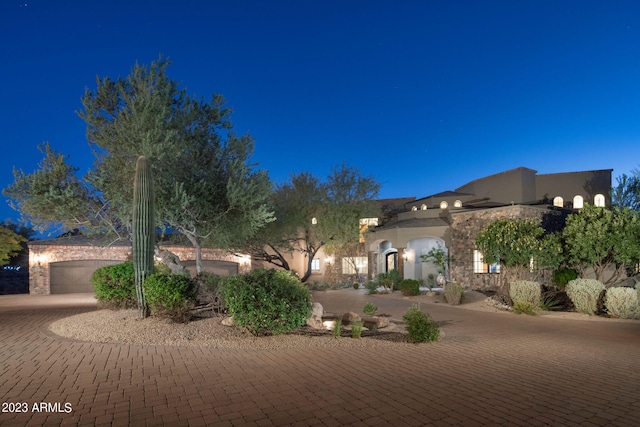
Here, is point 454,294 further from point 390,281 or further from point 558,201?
point 558,201

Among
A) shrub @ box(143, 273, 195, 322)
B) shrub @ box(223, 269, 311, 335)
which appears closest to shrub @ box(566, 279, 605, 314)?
shrub @ box(223, 269, 311, 335)

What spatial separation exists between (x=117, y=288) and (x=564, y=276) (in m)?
16.7

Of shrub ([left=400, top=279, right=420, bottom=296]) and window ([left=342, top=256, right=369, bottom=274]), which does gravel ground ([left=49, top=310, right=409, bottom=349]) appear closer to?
shrub ([left=400, top=279, right=420, bottom=296])

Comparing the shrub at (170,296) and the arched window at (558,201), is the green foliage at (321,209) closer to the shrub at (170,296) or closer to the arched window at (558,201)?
the arched window at (558,201)

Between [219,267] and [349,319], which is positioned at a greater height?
[219,267]

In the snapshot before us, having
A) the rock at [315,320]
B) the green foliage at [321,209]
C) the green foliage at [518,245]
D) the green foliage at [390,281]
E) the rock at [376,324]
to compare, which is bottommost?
the green foliage at [390,281]

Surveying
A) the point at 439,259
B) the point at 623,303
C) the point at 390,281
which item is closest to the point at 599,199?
the point at 439,259

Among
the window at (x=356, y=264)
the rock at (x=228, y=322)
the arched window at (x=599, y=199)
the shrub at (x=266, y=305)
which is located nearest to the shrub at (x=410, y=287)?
the window at (x=356, y=264)

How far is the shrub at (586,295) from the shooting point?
525 inches

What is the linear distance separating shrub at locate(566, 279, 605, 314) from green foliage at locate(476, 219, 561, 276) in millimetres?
1633

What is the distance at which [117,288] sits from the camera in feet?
39.6

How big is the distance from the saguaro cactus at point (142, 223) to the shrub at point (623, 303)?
13.8 metres

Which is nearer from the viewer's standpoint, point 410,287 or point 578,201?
point 410,287

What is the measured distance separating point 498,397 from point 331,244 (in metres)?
22.1
